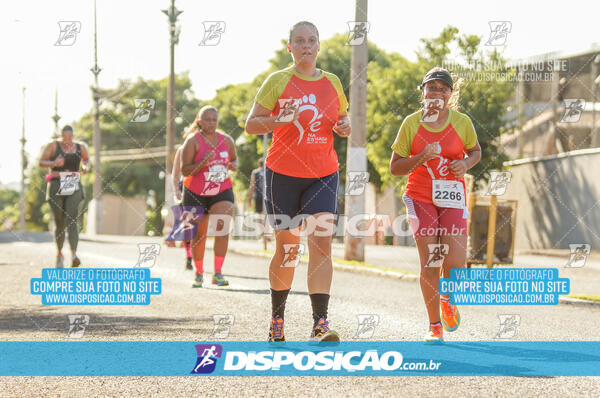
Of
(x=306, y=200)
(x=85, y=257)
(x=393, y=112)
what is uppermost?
(x=393, y=112)

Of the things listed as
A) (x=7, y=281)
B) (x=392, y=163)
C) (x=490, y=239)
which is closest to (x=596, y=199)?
(x=490, y=239)

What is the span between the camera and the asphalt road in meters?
4.29

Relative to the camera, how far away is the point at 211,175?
9367 mm

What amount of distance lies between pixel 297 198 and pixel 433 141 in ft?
3.29

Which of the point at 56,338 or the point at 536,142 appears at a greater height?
the point at 536,142

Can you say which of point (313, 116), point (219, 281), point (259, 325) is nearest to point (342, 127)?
point (313, 116)

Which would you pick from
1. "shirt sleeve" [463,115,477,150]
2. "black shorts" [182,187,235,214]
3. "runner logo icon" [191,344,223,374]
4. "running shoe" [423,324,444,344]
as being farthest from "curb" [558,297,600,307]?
"runner logo icon" [191,344,223,374]

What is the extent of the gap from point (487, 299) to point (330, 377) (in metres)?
4.83

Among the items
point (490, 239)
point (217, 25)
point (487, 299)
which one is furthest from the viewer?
point (490, 239)

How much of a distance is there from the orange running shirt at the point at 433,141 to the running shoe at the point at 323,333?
3.65 ft

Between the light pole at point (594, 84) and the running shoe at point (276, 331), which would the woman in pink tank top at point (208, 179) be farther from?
the light pole at point (594, 84)

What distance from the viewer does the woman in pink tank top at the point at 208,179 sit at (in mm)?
9273

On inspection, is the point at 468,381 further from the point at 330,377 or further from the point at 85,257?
the point at 85,257

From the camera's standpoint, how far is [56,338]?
590cm
